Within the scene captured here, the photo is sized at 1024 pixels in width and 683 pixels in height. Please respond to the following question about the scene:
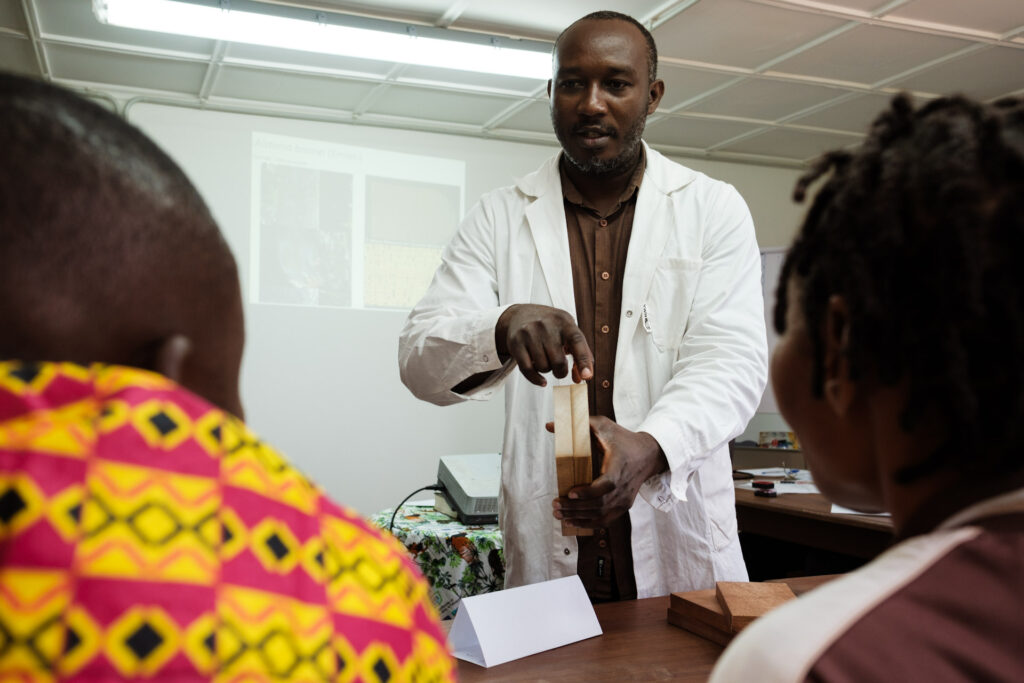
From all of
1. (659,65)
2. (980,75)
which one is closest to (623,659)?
(659,65)

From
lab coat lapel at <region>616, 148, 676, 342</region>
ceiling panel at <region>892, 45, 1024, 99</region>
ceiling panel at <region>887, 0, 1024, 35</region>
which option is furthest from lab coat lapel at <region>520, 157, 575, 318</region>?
ceiling panel at <region>892, 45, 1024, 99</region>

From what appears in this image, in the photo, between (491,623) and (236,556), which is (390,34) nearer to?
(491,623)

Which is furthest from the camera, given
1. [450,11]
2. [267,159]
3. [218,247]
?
[267,159]

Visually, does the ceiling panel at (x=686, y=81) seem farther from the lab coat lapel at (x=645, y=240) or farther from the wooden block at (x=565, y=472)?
the wooden block at (x=565, y=472)

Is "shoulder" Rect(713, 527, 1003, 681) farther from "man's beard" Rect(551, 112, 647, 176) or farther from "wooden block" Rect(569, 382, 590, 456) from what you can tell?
"man's beard" Rect(551, 112, 647, 176)

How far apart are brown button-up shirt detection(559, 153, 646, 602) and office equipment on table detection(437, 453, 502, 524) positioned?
1.78 feet

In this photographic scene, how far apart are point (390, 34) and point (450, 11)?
1.06 feet

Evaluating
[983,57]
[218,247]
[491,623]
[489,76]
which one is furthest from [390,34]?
[218,247]

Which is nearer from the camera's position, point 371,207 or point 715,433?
point 715,433

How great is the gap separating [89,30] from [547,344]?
12.8 ft

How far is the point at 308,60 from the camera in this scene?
4.56m

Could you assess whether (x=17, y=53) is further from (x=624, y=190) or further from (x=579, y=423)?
(x=579, y=423)

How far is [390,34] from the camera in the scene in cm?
412

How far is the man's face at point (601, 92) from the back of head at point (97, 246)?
132cm
